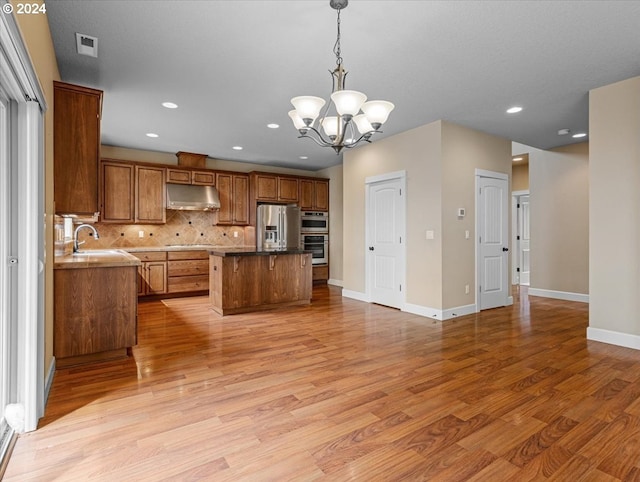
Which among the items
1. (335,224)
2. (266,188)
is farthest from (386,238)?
(266,188)

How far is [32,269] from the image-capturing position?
1.98 meters

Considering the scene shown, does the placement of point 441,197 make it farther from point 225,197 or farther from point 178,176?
point 178,176

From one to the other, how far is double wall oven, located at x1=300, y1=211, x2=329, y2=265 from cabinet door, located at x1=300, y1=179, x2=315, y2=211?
0.13 meters

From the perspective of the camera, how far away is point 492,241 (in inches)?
212

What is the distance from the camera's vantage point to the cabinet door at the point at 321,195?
7.91m

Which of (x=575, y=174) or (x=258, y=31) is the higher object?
(x=258, y=31)

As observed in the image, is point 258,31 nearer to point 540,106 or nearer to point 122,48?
point 122,48

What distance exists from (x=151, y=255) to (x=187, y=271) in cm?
66

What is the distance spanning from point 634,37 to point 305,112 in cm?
266

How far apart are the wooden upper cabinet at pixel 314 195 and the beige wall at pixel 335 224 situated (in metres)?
0.13

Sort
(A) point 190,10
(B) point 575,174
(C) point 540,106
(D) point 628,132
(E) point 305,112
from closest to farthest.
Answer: (A) point 190,10 < (E) point 305,112 < (D) point 628,132 < (C) point 540,106 < (B) point 575,174

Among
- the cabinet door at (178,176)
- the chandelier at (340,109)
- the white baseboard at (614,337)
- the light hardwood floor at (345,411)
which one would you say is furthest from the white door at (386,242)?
the cabinet door at (178,176)

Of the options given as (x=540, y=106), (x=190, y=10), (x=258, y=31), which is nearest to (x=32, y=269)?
(x=190, y=10)

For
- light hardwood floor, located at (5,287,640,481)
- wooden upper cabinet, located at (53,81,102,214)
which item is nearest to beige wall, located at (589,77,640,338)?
light hardwood floor, located at (5,287,640,481)
